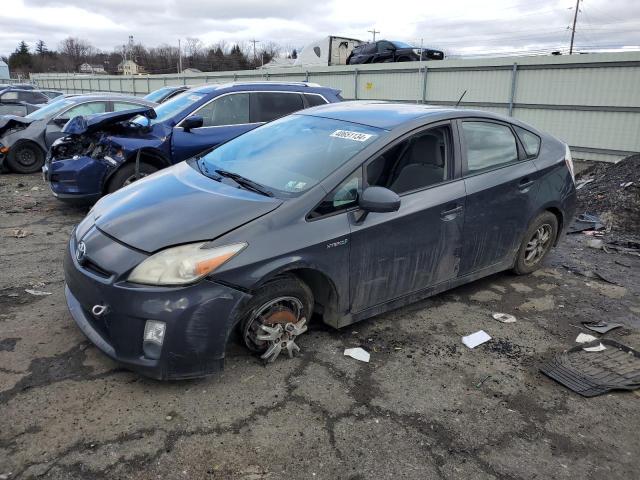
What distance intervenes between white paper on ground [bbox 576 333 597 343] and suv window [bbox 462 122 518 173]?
1534mm

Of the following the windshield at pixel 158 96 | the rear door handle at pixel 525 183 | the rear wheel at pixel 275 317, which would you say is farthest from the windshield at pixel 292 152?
the windshield at pixel 158 96

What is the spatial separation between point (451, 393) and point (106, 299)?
7.01 feet

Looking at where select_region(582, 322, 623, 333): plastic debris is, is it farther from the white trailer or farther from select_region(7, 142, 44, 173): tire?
the white trailer

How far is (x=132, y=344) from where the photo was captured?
2785mm

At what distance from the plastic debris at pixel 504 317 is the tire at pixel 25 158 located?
9578 mm

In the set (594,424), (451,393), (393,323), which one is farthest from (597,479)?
(393,323)

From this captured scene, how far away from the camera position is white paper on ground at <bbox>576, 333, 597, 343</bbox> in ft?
12.7

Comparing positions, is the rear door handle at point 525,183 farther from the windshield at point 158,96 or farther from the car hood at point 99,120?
the windshield at point 158,96

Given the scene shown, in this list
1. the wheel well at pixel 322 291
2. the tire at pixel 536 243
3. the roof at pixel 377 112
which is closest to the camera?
the wheel well at pixel 322 291

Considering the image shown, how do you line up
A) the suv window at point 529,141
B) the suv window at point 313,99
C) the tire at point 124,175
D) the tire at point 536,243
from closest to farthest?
the suv window at point 529,141 < the tire at point 536,243 < the tire at point 124,175 < the suv window at point 313,99

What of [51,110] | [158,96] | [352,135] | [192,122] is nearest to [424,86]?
[158,96]

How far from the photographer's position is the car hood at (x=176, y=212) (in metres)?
2.91

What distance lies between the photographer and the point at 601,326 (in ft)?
13.5

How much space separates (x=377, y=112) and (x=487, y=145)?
103 centimetres
